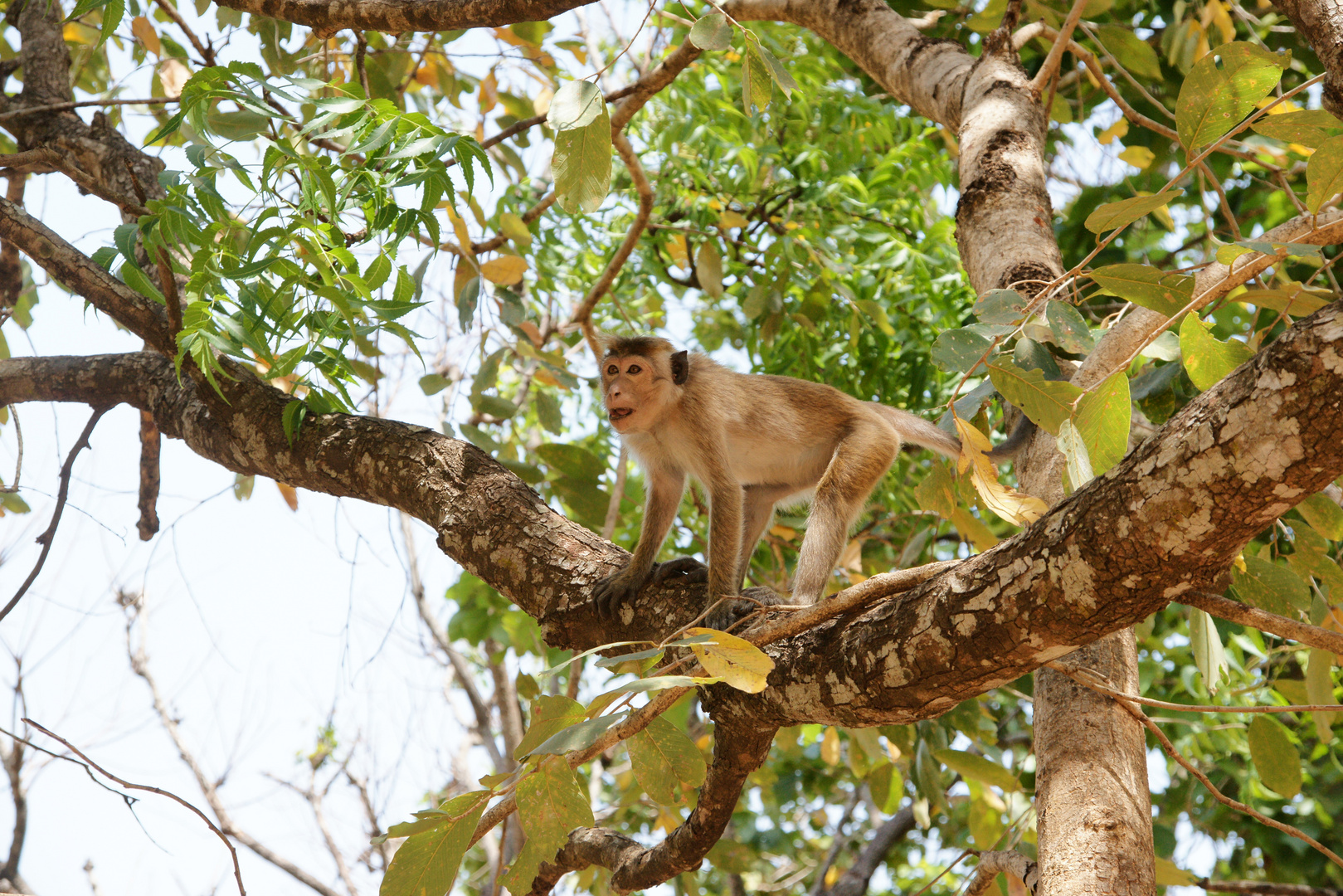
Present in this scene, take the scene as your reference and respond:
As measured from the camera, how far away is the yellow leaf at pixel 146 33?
436 cm

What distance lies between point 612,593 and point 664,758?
803 mm

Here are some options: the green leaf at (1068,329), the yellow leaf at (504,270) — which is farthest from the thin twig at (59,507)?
the green leaf at (1068,329)

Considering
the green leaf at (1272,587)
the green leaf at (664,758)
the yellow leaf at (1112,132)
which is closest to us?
the green leaf at (664,758)

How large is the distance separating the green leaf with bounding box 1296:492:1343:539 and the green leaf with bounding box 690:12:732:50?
1.83 meters

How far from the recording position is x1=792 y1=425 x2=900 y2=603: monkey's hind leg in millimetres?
3611

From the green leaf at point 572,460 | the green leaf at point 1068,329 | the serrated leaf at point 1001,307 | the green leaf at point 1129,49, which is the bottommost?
the green leaf at point 1068,329

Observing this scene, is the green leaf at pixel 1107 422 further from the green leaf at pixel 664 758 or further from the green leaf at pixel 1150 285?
the green leaf at pixel 664 758

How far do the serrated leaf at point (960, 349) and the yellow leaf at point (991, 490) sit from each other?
126 mm

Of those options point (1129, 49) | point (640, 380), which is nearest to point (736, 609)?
point (640, 380)

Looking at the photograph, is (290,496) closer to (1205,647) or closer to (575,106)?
(575,106)

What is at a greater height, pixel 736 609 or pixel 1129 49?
pixel 1129 49

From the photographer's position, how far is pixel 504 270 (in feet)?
12.9

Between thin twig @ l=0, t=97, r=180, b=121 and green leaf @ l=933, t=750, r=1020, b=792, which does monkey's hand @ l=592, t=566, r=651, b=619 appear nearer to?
green leaf @ l=933, t=750, r=1020, b=792

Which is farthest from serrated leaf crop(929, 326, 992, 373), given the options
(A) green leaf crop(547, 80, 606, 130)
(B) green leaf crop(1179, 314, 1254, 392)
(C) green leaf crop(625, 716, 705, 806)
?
(C) green leaf crop(625, 716, 705, 806)
